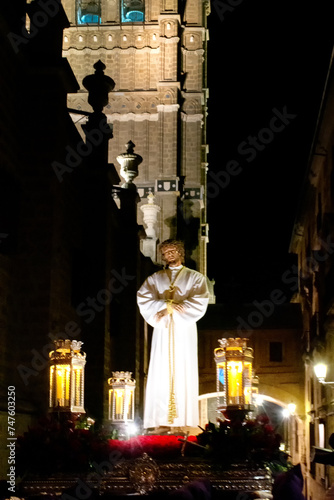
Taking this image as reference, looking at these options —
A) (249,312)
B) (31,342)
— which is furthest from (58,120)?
(249,312)

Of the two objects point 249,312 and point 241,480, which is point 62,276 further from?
point 249,312

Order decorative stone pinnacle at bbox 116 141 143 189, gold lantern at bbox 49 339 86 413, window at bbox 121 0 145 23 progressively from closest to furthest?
1. gold lantern at bbox 49 339 86 413
2. decorative stone pinnacle at bbox 116 141 143 189
3. window at bbox 121 0 145 23

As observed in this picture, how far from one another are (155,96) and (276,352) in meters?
20.1

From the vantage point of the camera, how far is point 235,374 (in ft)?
29.4

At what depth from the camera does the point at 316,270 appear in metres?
29.7

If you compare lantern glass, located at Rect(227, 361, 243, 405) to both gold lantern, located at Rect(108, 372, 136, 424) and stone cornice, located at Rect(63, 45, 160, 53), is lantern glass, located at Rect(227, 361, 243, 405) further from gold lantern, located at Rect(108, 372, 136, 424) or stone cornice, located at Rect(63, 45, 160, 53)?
stone cornice, located at Rect(63, 45, 160, 53)

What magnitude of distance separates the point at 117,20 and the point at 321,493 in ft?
117

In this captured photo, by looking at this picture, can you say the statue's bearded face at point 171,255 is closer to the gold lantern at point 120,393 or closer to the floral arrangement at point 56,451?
the floral arrangement at point 56,451

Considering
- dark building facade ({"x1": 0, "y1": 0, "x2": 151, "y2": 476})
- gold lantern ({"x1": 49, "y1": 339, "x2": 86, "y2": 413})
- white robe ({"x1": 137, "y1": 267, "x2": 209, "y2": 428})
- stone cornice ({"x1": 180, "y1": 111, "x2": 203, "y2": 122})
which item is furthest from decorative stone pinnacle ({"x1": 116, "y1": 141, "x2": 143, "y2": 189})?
stone cornice ({"x1": 180, "y1": 111, "x2": 203, "y2": 122})

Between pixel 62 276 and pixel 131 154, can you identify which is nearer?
pixel 62 276

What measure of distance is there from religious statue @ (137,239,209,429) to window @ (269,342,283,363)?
31798mm

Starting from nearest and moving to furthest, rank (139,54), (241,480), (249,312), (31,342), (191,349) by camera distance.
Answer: (241,480) → (191,349) → (31,342) → (249,312) → (139,54)

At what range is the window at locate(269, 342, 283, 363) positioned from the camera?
4062cm

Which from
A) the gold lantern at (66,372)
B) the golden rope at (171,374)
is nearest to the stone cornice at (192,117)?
the gold lantern at (66,372)
